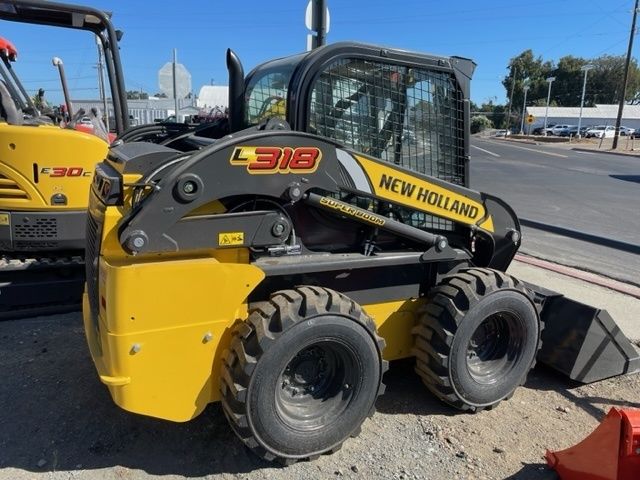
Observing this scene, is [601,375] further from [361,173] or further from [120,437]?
[120,437]

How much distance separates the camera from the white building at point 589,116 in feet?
266

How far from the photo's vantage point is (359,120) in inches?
133

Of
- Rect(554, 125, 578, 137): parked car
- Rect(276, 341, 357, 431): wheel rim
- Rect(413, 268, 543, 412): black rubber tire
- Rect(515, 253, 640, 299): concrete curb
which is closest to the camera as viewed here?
Rect(276, 341, 357, 431): wheel rim

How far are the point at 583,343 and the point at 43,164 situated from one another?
461 cm

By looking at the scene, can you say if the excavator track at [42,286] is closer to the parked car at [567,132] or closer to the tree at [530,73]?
the parked car at [567,132]

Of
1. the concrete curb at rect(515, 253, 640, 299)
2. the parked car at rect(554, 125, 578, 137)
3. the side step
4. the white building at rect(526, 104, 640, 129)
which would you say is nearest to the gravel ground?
the side step

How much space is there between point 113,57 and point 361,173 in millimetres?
3610

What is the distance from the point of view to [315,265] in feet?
10.2

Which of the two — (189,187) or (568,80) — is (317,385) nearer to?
(189,187)

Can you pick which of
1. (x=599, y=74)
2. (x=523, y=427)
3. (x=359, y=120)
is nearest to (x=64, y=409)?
(x=359, y=120)

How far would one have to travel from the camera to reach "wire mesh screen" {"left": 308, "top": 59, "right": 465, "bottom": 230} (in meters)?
3.29

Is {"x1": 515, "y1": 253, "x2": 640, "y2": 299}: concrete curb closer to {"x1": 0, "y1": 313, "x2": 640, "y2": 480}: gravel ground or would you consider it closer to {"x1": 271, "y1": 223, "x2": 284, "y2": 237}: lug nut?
{"x1": 0, "y1": 313, "x2": 640, "y2": 480}: gravel ground

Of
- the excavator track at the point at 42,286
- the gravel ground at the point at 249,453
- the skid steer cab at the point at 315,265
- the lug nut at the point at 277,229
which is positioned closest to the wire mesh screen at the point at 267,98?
the skid steer cab at the point at 315,265

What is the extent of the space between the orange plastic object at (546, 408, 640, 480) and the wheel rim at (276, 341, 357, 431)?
1.25 m
